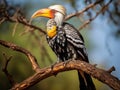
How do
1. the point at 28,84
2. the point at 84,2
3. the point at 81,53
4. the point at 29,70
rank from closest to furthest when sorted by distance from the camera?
the point at 28,84 < the point at 81,53 < the point at 84,2 < the point at 29,70

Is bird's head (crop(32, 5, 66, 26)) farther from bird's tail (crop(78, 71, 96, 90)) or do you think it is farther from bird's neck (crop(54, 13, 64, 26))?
bird's tail (crop(78, 71, 96, 90))

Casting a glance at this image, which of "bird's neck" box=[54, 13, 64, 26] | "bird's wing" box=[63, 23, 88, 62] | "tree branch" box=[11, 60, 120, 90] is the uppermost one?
"bird's neck" box=[54, 13, 64, 26]

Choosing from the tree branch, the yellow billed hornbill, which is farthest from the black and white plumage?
the tree branch

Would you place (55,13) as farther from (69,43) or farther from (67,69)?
(67,69)

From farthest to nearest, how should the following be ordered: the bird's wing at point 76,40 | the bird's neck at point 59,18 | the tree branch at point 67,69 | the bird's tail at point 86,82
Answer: the bird's neck at point 59,18
the bird's wing at point 76,40
the bird's tail at point 86,82
the tree branch at point 67,69

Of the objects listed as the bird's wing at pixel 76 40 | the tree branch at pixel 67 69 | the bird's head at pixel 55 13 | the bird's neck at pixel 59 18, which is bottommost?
the tree branch at pixel 67 69

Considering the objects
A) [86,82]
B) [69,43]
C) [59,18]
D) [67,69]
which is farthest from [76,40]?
[67,69]

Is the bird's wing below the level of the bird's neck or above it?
below

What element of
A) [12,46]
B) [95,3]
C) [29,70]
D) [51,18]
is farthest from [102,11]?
[29,70]

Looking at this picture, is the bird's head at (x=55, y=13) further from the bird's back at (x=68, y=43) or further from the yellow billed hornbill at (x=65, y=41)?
the bird's back at (x=68, y=43)

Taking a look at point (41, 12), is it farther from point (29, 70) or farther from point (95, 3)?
point (29, 70)

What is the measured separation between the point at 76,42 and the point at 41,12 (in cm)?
47

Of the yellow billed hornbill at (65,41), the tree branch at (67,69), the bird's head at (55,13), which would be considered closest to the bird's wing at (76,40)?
the yellow billed hornbill at (65,41)

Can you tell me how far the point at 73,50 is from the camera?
4.47 metres
